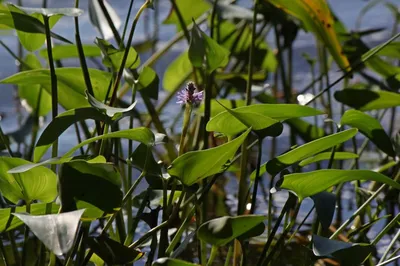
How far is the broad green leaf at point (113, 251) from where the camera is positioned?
668 mm

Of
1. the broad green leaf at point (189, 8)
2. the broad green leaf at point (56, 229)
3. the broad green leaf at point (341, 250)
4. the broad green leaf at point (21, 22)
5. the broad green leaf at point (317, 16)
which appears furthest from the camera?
the broad green leaf at point (189, 8)

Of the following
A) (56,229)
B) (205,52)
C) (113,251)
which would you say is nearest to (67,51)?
(205,52)

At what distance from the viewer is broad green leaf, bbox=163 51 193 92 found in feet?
4.33


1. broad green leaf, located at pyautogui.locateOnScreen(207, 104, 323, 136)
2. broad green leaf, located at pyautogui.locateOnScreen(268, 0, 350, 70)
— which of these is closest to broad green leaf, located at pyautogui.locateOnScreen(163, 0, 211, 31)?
broad green leaf, located at pyautogui.locateOnScreen(268, 0, 350, 70)

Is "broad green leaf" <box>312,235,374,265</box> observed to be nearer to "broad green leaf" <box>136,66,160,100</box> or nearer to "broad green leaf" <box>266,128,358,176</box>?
"broad green leaf" <box>266,128,358,176</box>

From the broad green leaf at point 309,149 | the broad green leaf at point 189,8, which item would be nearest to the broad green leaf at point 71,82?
the broad green leaf at point 309,149

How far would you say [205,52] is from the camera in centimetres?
77

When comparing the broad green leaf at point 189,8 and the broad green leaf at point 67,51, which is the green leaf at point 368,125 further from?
the broad green leaf at point 189,8

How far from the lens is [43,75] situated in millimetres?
789

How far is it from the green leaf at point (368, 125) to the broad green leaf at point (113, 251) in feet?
0.72

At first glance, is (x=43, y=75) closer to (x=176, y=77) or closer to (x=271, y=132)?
(x=271, y=132)

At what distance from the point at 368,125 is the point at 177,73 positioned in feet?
1.90

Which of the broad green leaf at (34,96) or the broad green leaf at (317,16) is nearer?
the broad green leaf at (317,16)

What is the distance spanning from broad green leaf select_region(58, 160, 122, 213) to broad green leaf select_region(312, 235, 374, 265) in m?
0.15
